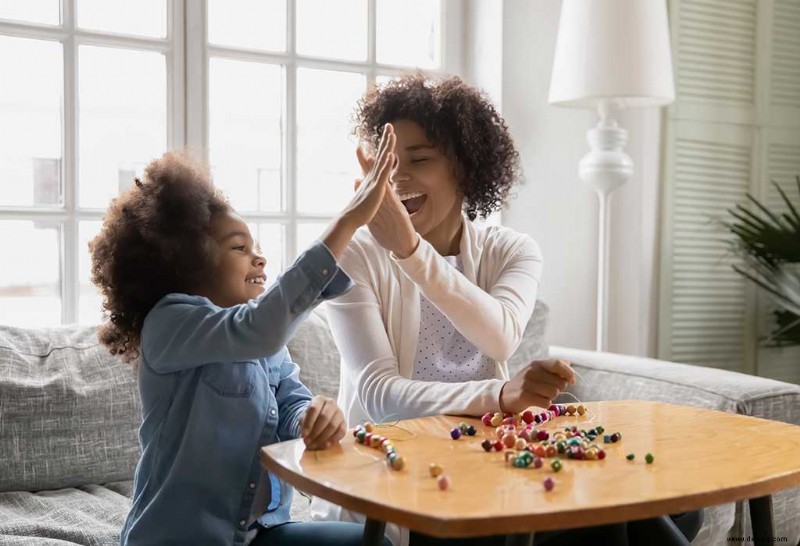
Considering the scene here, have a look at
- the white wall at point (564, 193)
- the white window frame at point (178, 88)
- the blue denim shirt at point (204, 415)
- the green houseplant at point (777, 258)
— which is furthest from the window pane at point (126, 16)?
the green houseplant at point (777, 258)

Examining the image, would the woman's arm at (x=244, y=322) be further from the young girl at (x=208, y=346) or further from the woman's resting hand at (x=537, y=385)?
the woman's resting hand at (x=537, y=385)

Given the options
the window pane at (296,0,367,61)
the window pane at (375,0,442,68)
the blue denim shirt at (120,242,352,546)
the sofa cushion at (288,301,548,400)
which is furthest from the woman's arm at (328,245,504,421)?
the window pane at (375,0,442,68)

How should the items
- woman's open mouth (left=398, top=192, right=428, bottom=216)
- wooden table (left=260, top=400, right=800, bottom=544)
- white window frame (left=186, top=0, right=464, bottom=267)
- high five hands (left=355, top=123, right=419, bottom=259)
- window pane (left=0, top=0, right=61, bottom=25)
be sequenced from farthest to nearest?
white window frame (left=186, top=0, right=464, bottom=267)
window pane (left=0, top=0, right=61, bottom=25)
woman's open mouth (left=398, top=192, right=428, bottom=216)
high five hands (left=355, top=123, right=419, bottom=259)
wooden table (left=260, top=400, right=800, bottom=544)

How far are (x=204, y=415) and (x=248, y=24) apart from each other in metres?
1.80

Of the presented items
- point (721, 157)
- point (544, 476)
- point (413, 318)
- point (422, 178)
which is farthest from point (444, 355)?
point (721, 157)

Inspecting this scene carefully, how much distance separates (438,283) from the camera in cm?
167

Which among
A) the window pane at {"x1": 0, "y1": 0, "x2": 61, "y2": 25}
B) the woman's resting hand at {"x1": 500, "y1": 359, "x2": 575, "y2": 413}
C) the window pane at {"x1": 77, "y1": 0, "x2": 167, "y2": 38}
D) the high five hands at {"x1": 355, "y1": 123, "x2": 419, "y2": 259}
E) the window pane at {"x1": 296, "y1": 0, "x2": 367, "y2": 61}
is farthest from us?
the window pane at {"x1": 296, "y1": 0, "x2": 367, "y2": 61}

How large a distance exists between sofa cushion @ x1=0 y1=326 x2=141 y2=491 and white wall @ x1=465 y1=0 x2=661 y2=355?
1570 mm

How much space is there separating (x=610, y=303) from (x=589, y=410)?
6.25 feet

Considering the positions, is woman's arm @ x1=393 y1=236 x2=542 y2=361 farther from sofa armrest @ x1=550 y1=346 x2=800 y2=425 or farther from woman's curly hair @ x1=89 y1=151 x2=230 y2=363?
sofa armrest @ x1=550 y1=346 x2=800 y2=425

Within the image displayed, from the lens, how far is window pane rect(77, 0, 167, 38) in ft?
8.80

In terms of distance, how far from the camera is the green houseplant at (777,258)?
3.22 metres

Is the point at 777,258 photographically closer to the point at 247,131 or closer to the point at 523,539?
the point at 247,131

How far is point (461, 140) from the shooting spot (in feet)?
6.56
